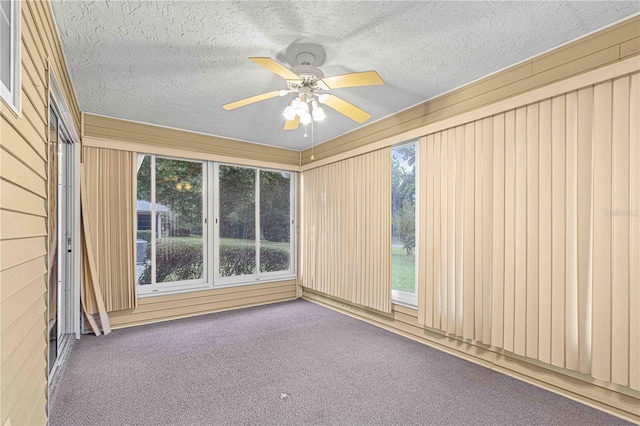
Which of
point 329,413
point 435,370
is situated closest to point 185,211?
point 329,413

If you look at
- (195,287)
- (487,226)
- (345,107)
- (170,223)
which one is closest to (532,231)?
(487,226)

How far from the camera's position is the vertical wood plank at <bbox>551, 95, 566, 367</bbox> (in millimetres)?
2254

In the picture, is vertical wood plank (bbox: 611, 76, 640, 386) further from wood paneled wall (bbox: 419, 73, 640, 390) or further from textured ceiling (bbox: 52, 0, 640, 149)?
textured ceiling (bbox: 52, 0, 640, 149)

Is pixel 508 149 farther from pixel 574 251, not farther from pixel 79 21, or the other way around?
pixel 79 21

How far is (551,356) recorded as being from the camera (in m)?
2.29

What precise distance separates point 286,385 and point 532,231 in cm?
224

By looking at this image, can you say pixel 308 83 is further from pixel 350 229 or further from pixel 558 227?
pixel 350 229

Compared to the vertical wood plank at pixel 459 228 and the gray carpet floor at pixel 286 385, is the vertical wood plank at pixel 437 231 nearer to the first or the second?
the vertical wood plank at pixel 459 228

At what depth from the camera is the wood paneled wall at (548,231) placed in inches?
78.4

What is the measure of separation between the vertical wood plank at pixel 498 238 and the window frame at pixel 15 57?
3.02m

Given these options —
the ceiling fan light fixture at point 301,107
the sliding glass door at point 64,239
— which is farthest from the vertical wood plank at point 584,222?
the sliding glass door at point 64,239

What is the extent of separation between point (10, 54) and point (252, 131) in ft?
10.4

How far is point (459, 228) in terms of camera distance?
2.94 m

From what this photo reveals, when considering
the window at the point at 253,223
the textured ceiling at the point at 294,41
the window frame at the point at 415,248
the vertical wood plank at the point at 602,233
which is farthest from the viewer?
the window at the point at 253,223
